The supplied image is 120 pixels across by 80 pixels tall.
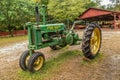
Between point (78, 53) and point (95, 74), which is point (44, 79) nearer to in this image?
point (95, 74)

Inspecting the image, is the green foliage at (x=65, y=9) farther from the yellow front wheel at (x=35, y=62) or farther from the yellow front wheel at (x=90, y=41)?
the yellow front wheel at (x=35, y=62)

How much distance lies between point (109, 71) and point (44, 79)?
6.02 ft

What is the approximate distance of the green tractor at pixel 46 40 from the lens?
5.76 m

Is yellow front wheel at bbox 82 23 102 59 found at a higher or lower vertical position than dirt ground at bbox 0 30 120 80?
higher

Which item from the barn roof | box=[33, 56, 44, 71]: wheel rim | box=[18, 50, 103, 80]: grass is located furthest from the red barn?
box=[33, 56, 44, 71]: wheel rim

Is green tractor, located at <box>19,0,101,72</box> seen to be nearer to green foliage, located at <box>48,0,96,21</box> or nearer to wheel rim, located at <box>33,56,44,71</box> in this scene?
wheel rim, located at <box>33,56,44,71</box>

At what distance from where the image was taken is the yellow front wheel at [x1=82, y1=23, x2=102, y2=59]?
614 centimetres

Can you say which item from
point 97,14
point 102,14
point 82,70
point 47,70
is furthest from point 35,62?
point 97,14

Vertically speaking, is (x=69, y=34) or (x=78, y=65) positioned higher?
(x=69, y=34)

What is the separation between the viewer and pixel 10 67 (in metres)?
6.70

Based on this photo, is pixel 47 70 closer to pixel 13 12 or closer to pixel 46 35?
pixel 46 35

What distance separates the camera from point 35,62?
5637 mm

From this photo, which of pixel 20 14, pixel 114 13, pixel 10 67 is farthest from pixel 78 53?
pixel 20 14

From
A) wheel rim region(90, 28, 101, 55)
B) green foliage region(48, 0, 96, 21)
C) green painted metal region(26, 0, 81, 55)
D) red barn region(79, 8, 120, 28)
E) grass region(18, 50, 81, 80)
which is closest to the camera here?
grass region(18, 50, 81, 80)
